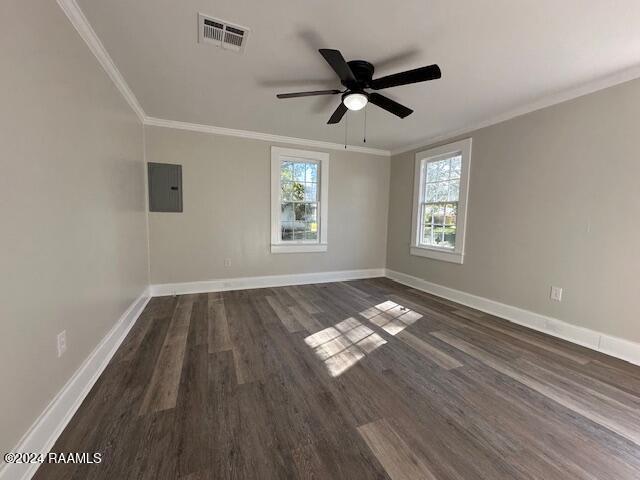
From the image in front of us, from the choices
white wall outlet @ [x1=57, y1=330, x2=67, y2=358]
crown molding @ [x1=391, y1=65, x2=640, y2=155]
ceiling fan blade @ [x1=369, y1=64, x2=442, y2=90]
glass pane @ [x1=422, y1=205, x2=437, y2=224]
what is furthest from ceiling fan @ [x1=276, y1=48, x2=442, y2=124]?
white wall outlet @ [x1=57, y1=330, x2=67, y2=358]

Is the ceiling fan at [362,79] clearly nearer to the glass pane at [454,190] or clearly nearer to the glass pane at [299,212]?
the glass pane at [454,190]

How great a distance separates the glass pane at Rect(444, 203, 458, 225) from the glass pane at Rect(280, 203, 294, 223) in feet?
8.10

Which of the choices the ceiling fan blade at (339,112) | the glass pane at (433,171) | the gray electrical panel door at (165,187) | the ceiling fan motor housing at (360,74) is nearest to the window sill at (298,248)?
the gray electrical panel door at (165,187)

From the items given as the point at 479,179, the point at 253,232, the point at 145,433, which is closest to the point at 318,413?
the point at 145,433

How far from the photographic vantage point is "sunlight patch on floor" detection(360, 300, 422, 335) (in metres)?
2.78

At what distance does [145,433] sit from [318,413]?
927mm

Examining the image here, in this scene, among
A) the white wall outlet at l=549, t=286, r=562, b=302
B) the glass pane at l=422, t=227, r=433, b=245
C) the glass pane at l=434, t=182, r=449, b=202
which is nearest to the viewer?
the white wall outlet at l=549, t=286, r=562, b=302

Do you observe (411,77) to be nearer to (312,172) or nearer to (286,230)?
(312,172)

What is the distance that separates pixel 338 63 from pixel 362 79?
45 cm

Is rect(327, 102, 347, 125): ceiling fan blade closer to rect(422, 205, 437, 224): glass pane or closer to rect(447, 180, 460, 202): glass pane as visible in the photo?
rect(447, 180, 460, 202): glass pane

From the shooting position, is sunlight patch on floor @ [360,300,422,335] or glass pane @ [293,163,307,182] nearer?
sunlight patch on floor @ [360,300,422,335]

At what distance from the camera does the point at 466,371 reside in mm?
1996

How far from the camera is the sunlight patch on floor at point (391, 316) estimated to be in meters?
2.78

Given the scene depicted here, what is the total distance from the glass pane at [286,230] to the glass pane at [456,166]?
266 centimetres
